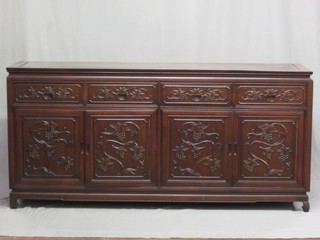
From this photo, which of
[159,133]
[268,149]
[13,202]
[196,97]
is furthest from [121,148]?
[268,149]

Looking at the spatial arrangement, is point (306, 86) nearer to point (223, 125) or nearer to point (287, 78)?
point (287, 78)

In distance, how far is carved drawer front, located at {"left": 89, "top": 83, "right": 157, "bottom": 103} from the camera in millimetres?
4023

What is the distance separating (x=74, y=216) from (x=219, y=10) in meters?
1.68

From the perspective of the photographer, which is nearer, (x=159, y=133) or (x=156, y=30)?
(x=159, y=133)

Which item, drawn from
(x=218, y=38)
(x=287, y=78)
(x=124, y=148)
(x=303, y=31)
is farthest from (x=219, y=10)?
(x=124, y=148)

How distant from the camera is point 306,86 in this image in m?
4.01

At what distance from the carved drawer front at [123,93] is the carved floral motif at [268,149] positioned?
594 millimetres

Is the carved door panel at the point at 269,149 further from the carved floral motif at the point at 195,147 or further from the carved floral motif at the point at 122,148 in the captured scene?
the carved floral motif at the point at 122,148

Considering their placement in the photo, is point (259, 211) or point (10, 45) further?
point (10, 45)

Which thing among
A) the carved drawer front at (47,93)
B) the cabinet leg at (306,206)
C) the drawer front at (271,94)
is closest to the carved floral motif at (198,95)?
the drawer front at (271,94)

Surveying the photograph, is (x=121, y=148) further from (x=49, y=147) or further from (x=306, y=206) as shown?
(x=306, y=206)

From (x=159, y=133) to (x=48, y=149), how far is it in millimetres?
622

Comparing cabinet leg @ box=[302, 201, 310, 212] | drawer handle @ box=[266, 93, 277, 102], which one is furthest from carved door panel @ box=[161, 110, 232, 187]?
cabinet leg @ box=[302, 201, 310, 212]

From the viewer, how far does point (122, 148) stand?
13.3 ft
